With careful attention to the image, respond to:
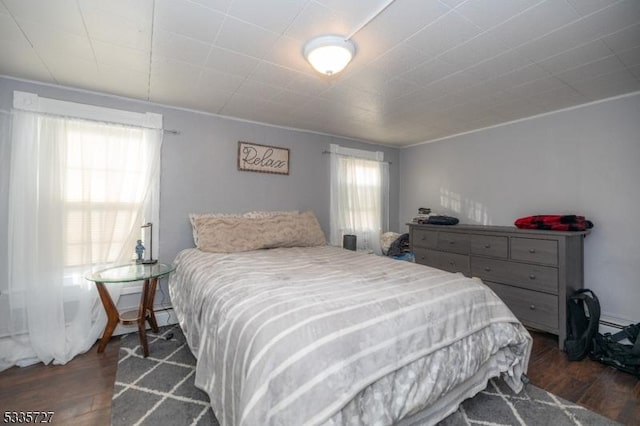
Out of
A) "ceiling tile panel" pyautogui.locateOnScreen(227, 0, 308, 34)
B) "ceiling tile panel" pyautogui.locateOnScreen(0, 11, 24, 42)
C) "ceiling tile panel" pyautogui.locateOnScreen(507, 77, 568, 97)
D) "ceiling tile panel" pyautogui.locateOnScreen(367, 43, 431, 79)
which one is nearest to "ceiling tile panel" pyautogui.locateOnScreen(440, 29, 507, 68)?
"ceiling tile panel" pyautogui.locateOnScreen(367, 43, 431, 79)

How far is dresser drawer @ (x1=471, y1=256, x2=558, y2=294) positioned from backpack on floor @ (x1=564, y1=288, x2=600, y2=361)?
0.64ft

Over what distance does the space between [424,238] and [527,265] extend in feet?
3.75

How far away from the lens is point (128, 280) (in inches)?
83.2

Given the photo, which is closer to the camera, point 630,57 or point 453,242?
point 630,57

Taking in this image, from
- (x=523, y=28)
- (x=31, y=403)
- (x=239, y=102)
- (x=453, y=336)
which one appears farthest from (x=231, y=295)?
(x=523, y=28)

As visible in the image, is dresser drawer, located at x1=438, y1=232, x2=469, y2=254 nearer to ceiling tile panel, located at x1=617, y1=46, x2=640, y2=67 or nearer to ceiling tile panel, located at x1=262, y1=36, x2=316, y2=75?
ceiling tile panel, located at x1=617, y1=46, x2=640, y2=67

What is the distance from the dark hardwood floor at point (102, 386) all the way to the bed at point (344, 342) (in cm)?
45

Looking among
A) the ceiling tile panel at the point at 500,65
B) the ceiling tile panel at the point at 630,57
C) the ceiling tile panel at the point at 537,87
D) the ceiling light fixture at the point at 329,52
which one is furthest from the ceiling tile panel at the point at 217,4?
the ceiling tile panel at the point at 630,57

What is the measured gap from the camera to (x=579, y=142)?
2.74 metres

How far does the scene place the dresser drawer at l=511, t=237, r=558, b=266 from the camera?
96.4 inches

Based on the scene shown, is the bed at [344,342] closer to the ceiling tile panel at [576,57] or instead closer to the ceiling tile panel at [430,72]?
the ceiling tile panel at [430,72]

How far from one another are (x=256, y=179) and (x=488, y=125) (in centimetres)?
286

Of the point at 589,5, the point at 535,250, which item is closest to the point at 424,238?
the point at 535,250

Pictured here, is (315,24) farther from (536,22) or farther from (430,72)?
(536,22)
